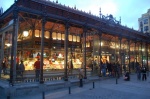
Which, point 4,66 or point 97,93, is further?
point 4,66

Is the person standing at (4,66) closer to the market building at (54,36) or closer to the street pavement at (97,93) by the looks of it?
the market building at (54,36)

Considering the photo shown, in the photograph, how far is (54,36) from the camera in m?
A: 21.4

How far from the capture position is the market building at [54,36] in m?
14.4

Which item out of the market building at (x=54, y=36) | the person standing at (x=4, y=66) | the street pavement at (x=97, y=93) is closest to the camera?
the street pavement at (x=97, y=93)

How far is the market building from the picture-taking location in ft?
47.3

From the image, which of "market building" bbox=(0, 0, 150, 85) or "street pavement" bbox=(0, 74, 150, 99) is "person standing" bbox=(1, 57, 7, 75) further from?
A: "street pavement" bbox=(0, 74, 150, 99)

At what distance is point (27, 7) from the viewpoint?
14.1 m

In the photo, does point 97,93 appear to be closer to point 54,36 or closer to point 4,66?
point 4,66

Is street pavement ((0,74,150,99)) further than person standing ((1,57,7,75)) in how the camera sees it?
No

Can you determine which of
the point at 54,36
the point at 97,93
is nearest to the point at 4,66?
the point at 54,36

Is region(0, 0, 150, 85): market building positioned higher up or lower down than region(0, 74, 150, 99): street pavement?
higher up

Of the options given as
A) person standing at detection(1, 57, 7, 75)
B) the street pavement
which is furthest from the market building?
the street pavement

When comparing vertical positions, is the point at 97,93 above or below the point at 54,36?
below

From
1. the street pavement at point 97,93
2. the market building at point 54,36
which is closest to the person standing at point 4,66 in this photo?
the market building at point 54,36
